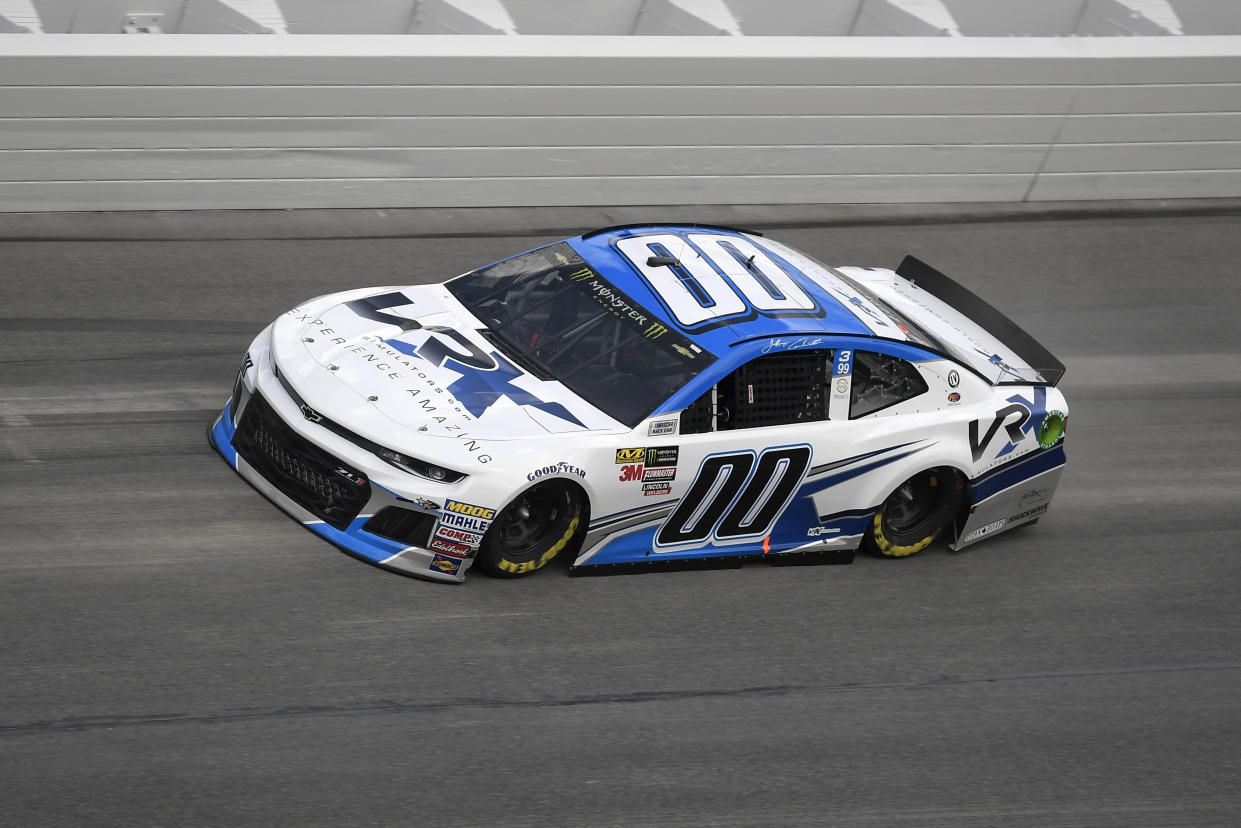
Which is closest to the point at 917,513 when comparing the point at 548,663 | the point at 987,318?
the point at 987,318

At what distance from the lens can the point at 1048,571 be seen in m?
7.68

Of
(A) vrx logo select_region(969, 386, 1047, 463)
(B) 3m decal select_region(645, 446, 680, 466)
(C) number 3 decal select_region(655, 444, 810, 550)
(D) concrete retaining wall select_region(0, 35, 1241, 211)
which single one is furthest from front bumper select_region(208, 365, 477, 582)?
(D) concrete retaining wall select_region(0, 35, 1241, 211)

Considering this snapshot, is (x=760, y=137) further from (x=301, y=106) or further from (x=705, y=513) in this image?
(x=705, y=513)

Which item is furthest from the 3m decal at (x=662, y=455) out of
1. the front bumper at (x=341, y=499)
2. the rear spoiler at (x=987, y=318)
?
the rear spoiler at (x=987, y=318)

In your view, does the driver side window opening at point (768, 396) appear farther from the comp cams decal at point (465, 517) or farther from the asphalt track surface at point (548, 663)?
the comp cams decal at point (465, 517)

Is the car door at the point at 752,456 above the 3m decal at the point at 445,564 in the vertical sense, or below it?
above

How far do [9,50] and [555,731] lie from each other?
22.2 feet

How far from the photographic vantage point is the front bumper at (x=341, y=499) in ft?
20.4

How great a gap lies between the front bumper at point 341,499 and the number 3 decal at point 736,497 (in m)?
1.07

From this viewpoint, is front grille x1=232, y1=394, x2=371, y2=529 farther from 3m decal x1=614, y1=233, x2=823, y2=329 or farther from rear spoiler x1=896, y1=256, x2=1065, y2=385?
rear spoiler x1=896, y1=256, x2=1065, y2=385

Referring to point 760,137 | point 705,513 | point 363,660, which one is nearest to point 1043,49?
point 760,137

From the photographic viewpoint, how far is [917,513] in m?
7.54

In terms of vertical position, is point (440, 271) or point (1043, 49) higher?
point (1043, 49)

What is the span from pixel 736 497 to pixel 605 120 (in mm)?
5237
